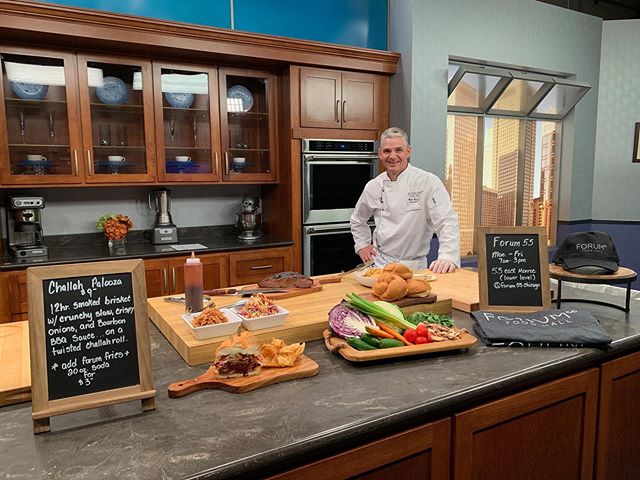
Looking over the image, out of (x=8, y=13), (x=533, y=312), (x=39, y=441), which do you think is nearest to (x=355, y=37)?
(x=8, y=13)

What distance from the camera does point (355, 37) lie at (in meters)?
4.22

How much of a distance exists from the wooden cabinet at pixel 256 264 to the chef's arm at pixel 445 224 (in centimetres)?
132

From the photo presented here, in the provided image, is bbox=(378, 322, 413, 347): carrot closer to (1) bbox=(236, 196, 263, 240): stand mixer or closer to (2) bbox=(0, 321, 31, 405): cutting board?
(2) bbox=(0, 321, 31, 405): cutting board

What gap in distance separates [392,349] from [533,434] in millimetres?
463

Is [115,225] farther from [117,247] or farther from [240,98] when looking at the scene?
[240,98]

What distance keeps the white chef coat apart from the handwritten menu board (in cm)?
208

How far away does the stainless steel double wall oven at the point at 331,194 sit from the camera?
397 centimetres

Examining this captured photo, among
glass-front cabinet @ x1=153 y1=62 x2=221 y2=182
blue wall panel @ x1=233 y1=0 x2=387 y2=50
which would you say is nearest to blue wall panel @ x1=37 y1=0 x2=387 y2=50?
blue wall panel @ x1=233 y1=0 x2=387 y2=50

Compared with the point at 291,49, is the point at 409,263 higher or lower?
lower

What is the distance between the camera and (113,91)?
11.5ft

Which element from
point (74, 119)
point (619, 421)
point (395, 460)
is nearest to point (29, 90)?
point (74, 119)

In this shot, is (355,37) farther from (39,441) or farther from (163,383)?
(39,441)

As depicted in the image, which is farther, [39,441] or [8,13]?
[8,13]

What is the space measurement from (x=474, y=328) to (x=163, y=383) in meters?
0.94
